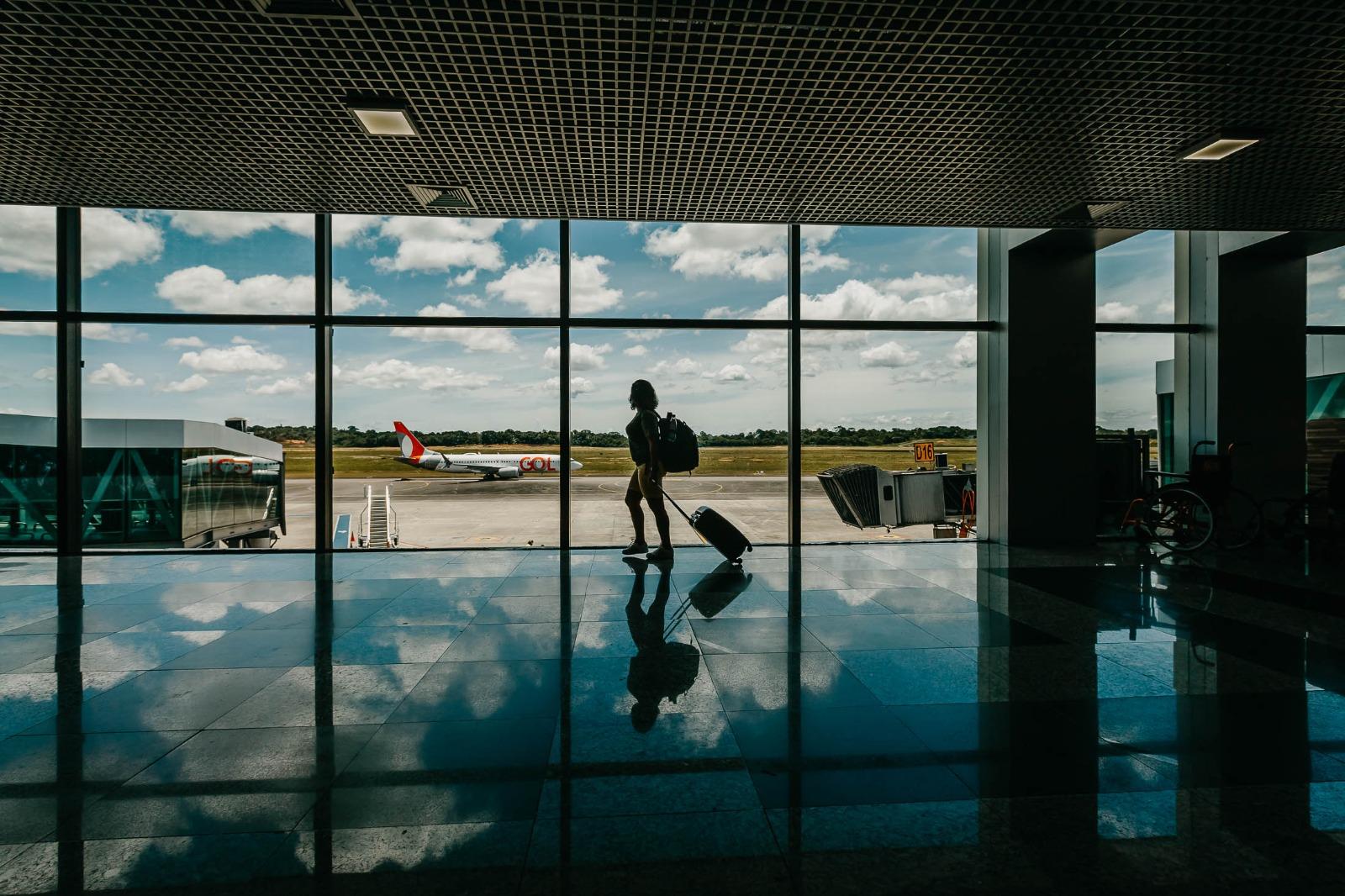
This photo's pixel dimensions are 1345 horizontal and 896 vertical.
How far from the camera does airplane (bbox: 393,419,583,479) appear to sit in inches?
1421

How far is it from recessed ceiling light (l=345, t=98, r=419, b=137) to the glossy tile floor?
3129mm

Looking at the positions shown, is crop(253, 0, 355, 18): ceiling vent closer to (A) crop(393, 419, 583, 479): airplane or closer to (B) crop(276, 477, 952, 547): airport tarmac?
(B) crop(276, 477, 952, 547): airport tarmac

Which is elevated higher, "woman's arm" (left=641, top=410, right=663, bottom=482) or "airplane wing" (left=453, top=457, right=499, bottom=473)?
"woman's arm" (left=641, top=410, right=663, bottom=482)

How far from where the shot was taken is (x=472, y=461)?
121 feet

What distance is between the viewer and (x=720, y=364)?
8273 mm

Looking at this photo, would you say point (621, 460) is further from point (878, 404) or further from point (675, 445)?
point (878, 404)

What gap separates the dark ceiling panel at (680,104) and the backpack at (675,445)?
2.28 meters

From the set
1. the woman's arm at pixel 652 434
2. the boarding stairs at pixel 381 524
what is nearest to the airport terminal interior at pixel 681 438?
the woman's arm at pixel 652 434

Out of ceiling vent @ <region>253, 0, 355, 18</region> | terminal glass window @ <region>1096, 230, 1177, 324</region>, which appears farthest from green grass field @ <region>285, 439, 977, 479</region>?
ceiling vent @ <region>253, 0, 355, 18</region>

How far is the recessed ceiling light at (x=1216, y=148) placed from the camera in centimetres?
424

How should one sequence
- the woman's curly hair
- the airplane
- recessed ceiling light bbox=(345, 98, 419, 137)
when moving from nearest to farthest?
recessed ceiling light bbox=(345, 98, 419, 137), the woman's curly hair, the airplane

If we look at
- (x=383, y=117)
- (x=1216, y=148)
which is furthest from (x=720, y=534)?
(x=1216, y=148)

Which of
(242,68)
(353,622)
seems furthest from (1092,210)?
(353,622)

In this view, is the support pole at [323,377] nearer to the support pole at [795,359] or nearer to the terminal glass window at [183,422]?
the terminal glass window at [183,422]
